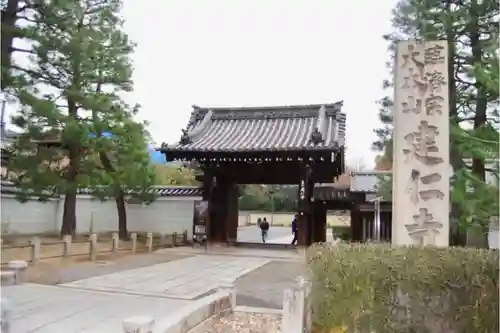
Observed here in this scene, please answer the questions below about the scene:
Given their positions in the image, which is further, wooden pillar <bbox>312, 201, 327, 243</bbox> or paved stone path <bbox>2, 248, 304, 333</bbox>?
wooden pillar <bbox>312, 201, 327, 243</bbox>

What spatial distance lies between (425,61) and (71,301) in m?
6.42

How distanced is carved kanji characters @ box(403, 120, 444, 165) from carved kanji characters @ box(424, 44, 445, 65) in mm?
893

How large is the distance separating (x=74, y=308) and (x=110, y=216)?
16.7m

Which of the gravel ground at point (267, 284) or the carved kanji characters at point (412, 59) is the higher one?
the carved kanji characters at point (412, 59)

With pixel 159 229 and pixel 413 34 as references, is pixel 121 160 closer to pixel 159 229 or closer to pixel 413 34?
pixel 159 229

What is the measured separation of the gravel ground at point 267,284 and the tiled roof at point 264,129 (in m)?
4.95

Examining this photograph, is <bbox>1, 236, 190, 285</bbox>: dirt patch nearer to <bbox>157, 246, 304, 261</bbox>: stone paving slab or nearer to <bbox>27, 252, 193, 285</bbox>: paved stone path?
<bbox>27, 252, 193, 285</bbox>: paved stone path

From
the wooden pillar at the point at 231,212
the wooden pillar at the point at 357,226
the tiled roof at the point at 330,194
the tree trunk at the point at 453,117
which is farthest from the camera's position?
the tiled roof at the point at 330,194

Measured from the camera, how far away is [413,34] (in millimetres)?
13500

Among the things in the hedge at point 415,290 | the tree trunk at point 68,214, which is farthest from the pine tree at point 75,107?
the hedge at point 415,290

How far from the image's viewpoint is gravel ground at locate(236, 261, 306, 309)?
8.05 m

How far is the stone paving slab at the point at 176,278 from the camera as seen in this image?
8.60 m

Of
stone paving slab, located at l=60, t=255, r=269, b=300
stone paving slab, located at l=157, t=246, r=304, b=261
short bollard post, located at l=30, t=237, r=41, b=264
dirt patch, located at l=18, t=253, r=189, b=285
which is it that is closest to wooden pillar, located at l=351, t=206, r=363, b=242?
stone paving slab, located at l=157, t=246, r=304, b=261

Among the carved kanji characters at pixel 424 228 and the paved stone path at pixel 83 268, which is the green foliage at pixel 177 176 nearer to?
the paved stone path at pixel 83 268
